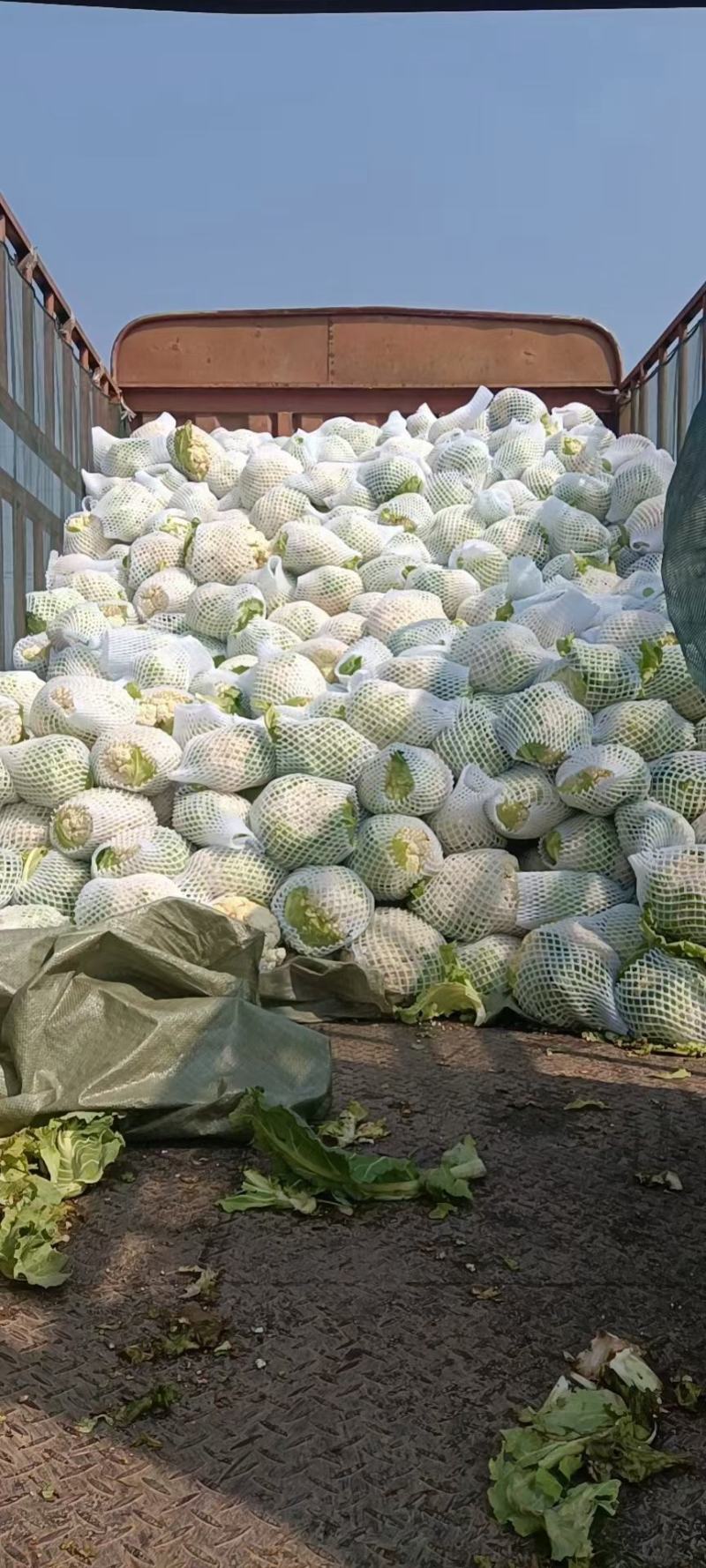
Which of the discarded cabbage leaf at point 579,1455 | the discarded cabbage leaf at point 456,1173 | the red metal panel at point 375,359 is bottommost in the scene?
the discarded cabbage leaf at point 456,1173

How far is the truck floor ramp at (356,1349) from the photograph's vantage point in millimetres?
1599

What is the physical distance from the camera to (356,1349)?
2.00 meters

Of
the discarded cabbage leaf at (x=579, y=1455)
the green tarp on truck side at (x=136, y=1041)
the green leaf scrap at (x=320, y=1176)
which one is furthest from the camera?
the green tarp on truck side at (x=136, y=1041)

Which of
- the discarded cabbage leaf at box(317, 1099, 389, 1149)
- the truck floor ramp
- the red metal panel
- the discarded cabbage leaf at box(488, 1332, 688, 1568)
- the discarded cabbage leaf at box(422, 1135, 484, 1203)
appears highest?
the red metal panel

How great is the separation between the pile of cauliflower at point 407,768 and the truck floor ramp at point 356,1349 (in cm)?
81

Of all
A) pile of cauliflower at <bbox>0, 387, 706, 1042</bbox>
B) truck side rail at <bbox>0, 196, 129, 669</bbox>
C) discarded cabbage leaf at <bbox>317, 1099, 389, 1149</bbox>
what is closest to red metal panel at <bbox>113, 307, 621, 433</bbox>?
truck side rail at <bbox>0, 196, 129, 669</bbox>

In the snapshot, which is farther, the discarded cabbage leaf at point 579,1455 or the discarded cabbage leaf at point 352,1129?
the discarded cabbage leaf at point 352,1129

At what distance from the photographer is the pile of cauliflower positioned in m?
3.78

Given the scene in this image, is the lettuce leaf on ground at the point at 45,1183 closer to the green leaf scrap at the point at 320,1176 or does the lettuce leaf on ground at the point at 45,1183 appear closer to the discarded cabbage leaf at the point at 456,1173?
the green leaf scrap at the point at 320,1176

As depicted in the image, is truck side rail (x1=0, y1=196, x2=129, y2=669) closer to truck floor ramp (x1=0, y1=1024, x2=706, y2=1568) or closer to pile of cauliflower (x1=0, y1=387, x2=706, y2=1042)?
pile of cauliflower (x1=0, y1=387, x2=706, y2=1042)

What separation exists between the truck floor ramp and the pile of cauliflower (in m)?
0.81

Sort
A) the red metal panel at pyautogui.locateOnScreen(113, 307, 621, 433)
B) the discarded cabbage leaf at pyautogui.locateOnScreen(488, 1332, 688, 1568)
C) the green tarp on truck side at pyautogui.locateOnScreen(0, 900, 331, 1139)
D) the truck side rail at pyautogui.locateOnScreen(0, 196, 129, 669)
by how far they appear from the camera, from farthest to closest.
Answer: the red metal panel at pyautogui.locateOnScreen(113, 307, 621, 433), the truck side rail at pyautogui.locateOnScreen(0, 196, 129, 669), the green tarp on truck side at pyautogui.locateOnScreen(0, 900, 331, 1139), the discarded cabbage leaf at pyautogui.locateOnScreen(488, 1332, 688, 1568)

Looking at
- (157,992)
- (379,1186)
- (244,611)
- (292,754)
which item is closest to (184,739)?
(292,754)

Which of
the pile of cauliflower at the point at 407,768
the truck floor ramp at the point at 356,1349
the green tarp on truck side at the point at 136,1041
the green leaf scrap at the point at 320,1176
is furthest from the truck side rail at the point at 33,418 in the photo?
A: the truck floor ramp at the point at 356,1349
